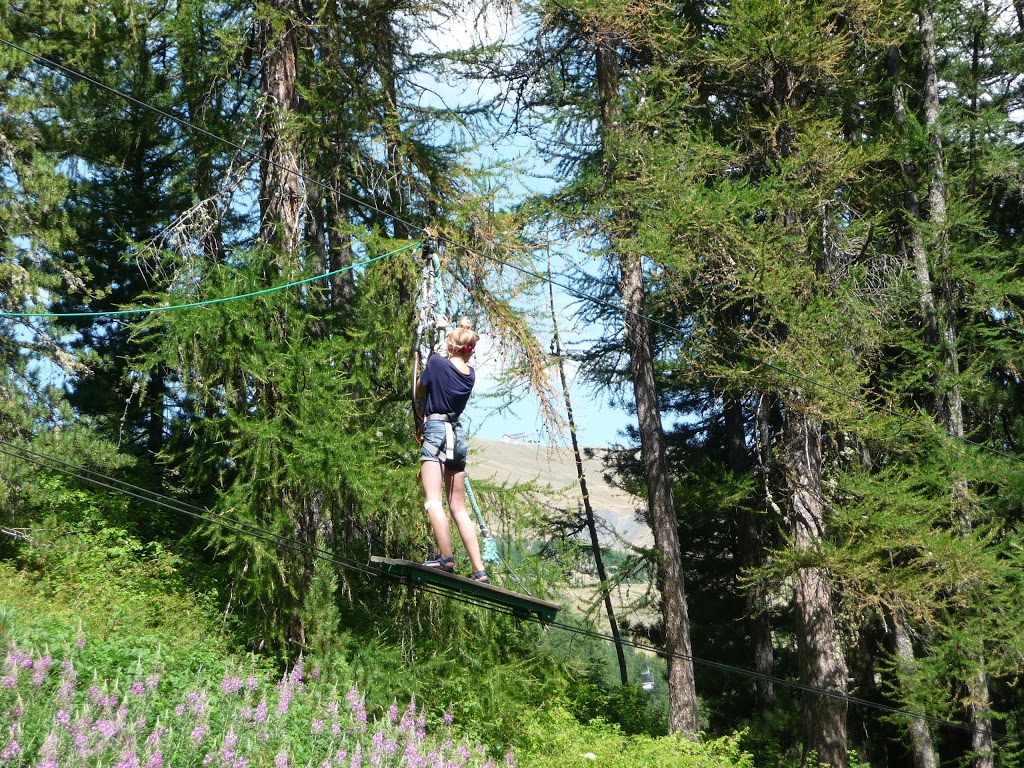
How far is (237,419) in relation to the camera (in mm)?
12148

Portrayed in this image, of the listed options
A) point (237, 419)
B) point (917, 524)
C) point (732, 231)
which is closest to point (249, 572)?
point (237, 419)

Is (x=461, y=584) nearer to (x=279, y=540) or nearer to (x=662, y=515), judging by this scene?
(x=279, y=540)

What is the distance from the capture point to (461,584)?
730cm

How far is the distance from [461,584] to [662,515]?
9.54 meters

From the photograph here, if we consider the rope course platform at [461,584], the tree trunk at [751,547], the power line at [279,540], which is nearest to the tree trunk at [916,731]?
the power line at [279,540]

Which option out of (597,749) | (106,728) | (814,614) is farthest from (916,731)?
(106,728)

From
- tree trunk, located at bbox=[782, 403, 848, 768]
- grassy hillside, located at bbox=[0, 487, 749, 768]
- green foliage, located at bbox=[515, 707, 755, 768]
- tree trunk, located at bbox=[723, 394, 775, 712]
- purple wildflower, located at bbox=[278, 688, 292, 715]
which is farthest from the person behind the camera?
tree trunk, located at bbox=[723, 394, 775, 712]

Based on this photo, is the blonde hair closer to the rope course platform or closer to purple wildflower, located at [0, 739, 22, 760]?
the rope course platform

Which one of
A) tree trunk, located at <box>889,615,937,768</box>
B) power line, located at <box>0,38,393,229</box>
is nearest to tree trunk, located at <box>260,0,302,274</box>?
power line, located at <box>0,38,393,229</box>

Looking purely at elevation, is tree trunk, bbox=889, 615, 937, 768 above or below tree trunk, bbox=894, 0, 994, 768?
below

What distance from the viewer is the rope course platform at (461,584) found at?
23.3ft

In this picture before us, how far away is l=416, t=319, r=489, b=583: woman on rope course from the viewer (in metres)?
7.44

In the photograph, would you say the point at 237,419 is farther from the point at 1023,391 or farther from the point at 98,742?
the point at 1023,391

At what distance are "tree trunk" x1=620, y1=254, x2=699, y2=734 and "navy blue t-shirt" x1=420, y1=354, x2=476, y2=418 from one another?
27.7 ft
